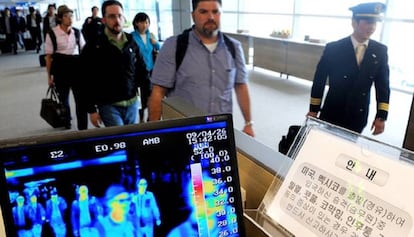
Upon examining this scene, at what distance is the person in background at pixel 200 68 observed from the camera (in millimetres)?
A: 2000

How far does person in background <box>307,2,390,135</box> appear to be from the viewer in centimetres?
226

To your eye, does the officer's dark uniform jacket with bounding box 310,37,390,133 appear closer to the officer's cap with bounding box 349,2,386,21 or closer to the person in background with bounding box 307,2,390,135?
the person in background with bounding box 307,2,390,135

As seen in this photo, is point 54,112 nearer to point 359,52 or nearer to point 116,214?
point 359,52

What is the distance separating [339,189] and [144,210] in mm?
355

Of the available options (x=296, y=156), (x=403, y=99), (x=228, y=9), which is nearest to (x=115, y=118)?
(x=296, y=156)

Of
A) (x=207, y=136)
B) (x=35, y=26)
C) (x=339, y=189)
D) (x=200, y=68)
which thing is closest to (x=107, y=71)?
(x=200, y=68)

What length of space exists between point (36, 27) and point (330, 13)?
9.56 meters

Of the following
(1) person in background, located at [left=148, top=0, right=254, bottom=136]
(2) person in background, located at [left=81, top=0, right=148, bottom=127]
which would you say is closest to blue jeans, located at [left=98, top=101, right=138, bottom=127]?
(2) person in background, located at [left=81, top=0, right=148, bottom=127]

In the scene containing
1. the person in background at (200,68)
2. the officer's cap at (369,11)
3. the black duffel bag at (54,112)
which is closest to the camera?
the person in background at (200,68)

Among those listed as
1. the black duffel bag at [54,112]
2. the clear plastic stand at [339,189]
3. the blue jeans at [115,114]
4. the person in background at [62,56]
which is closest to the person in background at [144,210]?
the clear plastic stand at [339,189]

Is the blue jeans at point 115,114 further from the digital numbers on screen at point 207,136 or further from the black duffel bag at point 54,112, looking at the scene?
the digital numbers on screen at point 207,136

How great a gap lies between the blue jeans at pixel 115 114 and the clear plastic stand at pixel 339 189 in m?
1.95

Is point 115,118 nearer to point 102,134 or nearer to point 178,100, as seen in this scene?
point 178,100

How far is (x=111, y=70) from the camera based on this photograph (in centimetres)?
245
